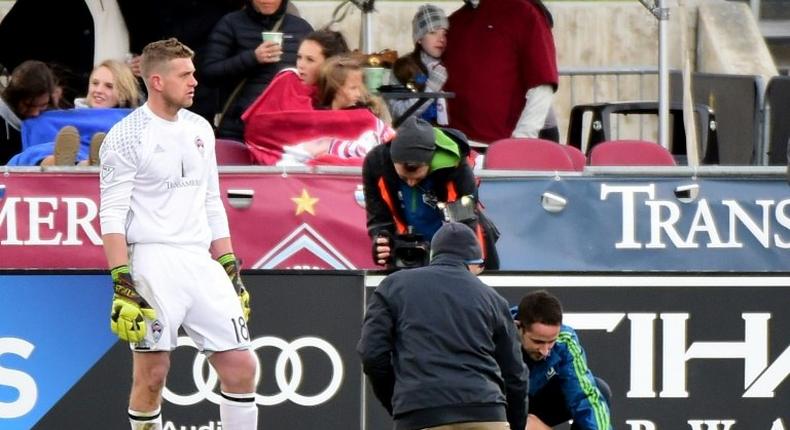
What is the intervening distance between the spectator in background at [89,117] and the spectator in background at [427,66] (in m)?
1.75

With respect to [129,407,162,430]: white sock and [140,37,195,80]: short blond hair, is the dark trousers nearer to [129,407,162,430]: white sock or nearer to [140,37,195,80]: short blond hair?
[129,407,162,430]: white sock

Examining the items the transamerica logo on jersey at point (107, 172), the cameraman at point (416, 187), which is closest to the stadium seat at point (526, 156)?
the cameraman at point (416, 187)

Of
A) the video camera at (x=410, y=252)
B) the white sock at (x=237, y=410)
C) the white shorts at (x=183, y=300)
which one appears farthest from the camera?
the video camera at (x=410, y=252)

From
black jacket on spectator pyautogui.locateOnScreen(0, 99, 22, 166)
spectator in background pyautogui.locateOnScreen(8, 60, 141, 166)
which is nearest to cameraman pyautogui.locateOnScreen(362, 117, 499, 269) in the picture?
spectator in background pyautogui.locateOnScreen(8, 60, 141, 166)

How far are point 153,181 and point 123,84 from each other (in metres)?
2.41

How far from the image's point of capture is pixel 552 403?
849 centimetres

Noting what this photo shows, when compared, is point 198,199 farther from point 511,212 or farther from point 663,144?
point 663,144

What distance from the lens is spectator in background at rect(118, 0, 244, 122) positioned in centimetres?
1188

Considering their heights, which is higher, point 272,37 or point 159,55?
point 159,55

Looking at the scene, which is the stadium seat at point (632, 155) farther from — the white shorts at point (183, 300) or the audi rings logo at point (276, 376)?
the white shorts at point (183, 300)

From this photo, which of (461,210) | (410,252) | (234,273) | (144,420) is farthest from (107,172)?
(461,210)

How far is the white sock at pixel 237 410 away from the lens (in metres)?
8.34

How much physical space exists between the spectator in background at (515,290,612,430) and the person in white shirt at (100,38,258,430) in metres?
1.25

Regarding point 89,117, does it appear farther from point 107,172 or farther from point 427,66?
point 427,66
